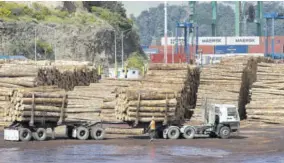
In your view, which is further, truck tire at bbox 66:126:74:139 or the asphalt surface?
truck tire at bbox 66:126:74:139

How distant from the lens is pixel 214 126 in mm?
38219

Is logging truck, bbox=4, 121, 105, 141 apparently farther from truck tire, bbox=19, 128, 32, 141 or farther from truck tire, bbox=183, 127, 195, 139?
truck tire, bbox=183, 127, 195, 139

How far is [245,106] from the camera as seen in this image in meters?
50.2

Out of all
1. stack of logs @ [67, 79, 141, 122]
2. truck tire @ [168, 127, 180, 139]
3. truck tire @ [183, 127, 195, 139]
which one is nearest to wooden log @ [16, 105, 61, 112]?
stack of logs @ [67, 79, 141, 122]

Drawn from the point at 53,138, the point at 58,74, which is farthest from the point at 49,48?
the point at 53,138

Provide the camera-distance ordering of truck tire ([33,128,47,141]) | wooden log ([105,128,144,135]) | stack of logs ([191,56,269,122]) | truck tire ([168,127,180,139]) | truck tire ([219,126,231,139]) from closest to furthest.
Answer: truck tire ([33,128,47,141]), truck tire ([168,127,180,139]), truck tire ([219,126,231,139]), wooden log ([105,128,144,135]), stack of logs ([191,56,269,122])

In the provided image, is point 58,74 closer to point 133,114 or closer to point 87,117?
point 87,117

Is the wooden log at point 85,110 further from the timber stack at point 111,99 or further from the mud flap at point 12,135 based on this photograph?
the mud flap at point 12,135

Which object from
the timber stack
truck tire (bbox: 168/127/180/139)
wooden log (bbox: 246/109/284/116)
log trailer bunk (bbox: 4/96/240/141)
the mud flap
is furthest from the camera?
wooden log (bbox: 246/109/284/116)

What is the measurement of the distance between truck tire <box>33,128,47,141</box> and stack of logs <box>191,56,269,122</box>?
1323 centimetres

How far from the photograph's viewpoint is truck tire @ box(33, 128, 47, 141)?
1432 inches

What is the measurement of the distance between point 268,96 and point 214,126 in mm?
11638

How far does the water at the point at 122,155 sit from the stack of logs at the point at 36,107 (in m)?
3.12

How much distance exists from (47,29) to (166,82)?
57268 millimetres
